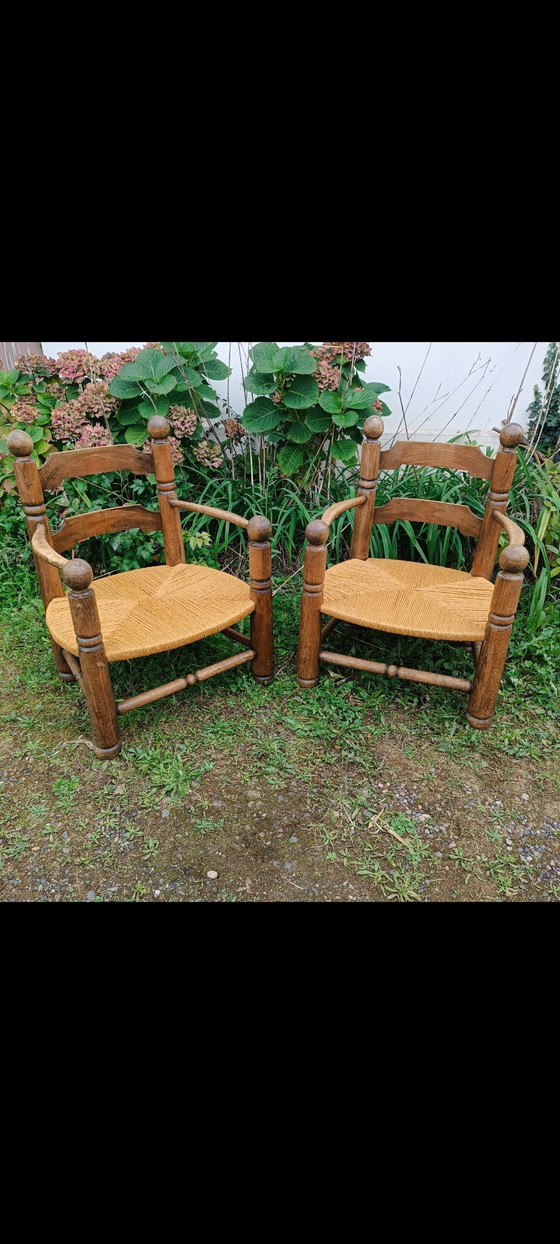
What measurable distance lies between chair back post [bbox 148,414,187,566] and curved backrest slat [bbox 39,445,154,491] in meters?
0.05

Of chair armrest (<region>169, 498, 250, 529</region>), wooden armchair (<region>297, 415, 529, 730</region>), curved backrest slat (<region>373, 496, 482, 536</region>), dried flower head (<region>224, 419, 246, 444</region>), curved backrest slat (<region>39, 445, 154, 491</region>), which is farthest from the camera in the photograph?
dried flower head (<region>224, 419, 246, 444</region>)

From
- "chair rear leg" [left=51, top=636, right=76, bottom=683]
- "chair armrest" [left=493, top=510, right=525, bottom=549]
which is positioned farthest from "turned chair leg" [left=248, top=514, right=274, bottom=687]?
"chair armrest" [left=493, top=510, right=525, bottom=549]

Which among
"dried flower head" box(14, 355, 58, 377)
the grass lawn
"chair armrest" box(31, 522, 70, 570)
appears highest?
"dried flower head" box(14, 355, 58, 377)

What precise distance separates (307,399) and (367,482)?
0.73 m

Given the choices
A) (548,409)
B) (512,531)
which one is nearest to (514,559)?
(512,531)

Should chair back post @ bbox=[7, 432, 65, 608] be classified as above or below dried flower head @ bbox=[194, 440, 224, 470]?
above

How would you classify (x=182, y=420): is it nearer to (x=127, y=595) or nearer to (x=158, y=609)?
(x=127, y=595)

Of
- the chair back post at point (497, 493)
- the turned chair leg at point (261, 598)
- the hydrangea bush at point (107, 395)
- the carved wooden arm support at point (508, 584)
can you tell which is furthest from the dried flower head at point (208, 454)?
the carved wooden arm support at point (508, 584)

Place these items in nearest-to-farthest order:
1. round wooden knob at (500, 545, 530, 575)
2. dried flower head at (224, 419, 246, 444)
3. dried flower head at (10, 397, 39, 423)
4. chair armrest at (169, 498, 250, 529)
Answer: round wooden knob at (500, 545, 530, 575)
chair armrest at (169, 498, 250, 529)
dried flower head at (10, 397, 39, 423)
dried flower head at (224, 419, 246, 444)

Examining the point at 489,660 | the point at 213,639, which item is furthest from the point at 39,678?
the point at 489,660

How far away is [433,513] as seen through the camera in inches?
116

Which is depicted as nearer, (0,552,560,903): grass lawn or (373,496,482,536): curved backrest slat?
(0,552,560,903): grass lawn

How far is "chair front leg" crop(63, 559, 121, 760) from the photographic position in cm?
205

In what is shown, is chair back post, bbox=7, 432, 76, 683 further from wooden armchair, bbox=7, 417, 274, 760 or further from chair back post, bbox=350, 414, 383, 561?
chair back post, bbox=350, 414, 383, 561
